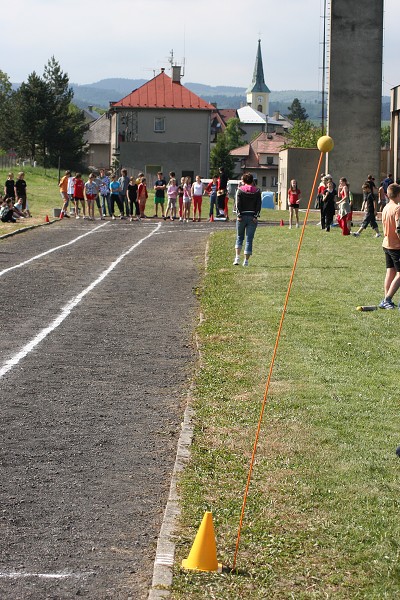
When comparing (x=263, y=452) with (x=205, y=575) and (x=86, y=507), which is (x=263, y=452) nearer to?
(x=86, y=507)

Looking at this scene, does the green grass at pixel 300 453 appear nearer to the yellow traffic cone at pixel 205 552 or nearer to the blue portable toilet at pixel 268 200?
the yellow traffic cone at pixel 205 552

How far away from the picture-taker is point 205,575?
5.88 meters

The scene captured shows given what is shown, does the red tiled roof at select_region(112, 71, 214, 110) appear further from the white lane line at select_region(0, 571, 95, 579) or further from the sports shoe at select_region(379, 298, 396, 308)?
the white lane line at select_region(0, 571, 95, 579)

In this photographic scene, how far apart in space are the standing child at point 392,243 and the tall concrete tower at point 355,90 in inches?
1470

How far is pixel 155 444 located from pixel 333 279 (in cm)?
1208

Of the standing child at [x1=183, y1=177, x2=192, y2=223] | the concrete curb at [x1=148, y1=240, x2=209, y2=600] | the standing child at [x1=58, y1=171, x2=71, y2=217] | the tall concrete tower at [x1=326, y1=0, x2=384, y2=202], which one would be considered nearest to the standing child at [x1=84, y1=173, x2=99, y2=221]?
the standing child at [x1=58, y1=171, x2=71, y2=217]

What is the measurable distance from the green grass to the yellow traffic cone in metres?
0.05

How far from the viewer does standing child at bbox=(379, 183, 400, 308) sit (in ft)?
53.9

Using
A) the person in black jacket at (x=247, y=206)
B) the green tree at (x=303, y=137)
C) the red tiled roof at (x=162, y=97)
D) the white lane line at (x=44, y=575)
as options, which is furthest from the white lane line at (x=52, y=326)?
the green tree at (x=303, y=137)

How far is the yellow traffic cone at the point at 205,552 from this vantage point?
5.91 m

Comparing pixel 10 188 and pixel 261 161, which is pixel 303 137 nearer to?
pixel 261 161

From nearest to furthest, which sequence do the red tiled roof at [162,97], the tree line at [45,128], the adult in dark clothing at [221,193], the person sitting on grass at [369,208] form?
the person sitting on grass at [369,208], the adult in dark clothing at [221,193], the red tiled roof at [162,97], the tree line at [45,128]

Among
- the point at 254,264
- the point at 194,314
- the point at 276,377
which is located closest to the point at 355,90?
the point at 254,264

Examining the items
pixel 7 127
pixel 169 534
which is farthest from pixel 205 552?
pixel 7 127
